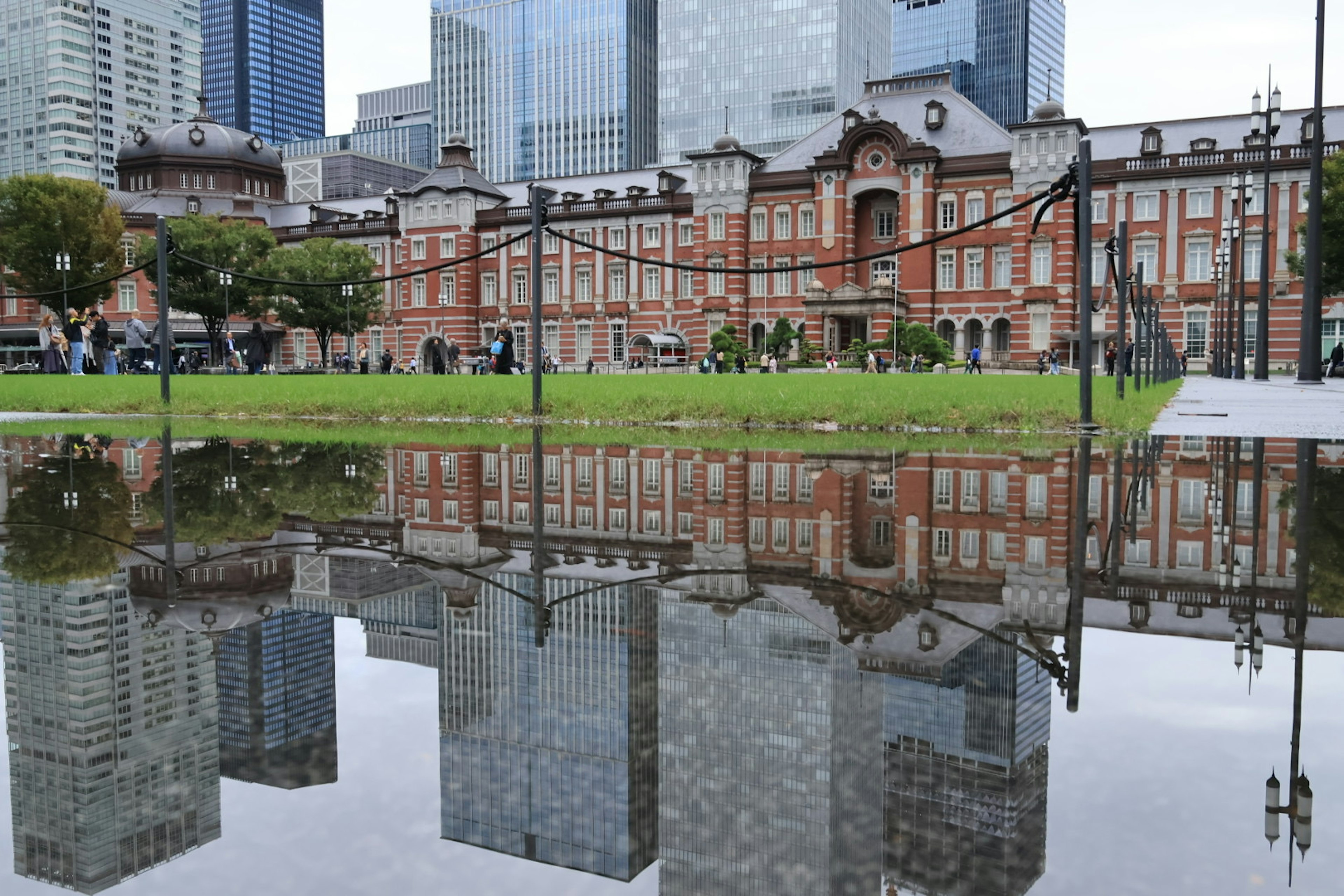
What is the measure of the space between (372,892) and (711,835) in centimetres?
73

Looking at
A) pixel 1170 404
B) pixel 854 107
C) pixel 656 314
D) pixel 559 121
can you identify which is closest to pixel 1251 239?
pixel 854 107

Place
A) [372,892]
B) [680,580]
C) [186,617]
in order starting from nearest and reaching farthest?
[372,892]
[186,617]
[680,580]

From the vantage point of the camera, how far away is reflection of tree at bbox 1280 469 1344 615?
391 cm

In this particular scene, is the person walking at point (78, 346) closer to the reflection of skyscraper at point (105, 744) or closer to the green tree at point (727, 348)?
the reflection of skyscraper at point (105, 744)

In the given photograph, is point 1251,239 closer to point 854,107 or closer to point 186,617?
point 854,107

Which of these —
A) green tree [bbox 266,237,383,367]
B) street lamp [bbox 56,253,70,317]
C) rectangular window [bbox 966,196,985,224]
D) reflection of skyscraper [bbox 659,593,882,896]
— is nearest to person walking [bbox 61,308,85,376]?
street lamp [bbox 56,253,70,317]

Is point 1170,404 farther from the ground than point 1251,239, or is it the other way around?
point 1251,239

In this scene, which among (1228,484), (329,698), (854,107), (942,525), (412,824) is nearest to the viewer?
(412,824)

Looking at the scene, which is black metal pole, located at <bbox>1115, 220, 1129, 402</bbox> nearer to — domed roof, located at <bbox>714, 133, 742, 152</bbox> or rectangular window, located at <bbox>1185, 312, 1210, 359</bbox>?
rectangular window, located at <bbox>1185, 312, 1210, 359</bbox>

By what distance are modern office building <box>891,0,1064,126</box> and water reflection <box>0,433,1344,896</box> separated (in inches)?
6015

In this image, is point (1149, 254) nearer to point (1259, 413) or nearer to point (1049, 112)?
point (1049, 112)

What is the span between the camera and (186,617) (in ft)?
12.1

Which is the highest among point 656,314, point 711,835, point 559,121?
point 559,121

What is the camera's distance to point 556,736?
2695 mm
